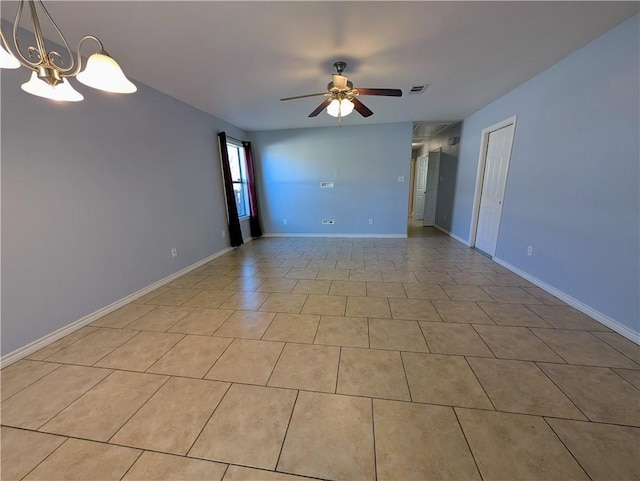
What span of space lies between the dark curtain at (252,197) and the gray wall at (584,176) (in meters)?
4.71

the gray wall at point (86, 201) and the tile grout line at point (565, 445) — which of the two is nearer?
the tile grout line at point (565, 445)

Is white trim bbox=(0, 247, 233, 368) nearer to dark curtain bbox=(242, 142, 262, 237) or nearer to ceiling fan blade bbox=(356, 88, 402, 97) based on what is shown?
dark curtain bbox=(242, 142, 262, 237)

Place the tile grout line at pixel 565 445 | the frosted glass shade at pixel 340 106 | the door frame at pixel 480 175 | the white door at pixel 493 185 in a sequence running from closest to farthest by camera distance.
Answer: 1. the tile grout line at pixel 565 445
2. the frosted glass shade at pixel 340 106
3. the white door at pixel 493 185
4. the door frame at pixel 480 175

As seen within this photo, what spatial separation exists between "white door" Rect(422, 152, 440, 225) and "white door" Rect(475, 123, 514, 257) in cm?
236

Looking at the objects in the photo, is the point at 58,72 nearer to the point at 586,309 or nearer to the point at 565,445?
the point at 565,445

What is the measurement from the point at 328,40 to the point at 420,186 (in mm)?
6392

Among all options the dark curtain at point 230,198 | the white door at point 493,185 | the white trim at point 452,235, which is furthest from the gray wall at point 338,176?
the white door at point 493,185

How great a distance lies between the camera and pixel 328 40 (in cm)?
213

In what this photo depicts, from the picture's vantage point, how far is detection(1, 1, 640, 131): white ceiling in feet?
5.80

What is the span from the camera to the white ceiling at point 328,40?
177 centimetres

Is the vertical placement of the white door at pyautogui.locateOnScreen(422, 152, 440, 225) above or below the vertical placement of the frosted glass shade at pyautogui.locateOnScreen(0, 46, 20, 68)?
below

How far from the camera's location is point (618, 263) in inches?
80.2

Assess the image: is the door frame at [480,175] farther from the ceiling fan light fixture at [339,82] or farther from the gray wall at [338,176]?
the ceiling fan light fixture at [339,82]

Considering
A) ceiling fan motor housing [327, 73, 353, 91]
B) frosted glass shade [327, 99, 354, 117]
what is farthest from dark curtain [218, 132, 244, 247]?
ceiling fan motor housing [327, 73, 353, 91]
